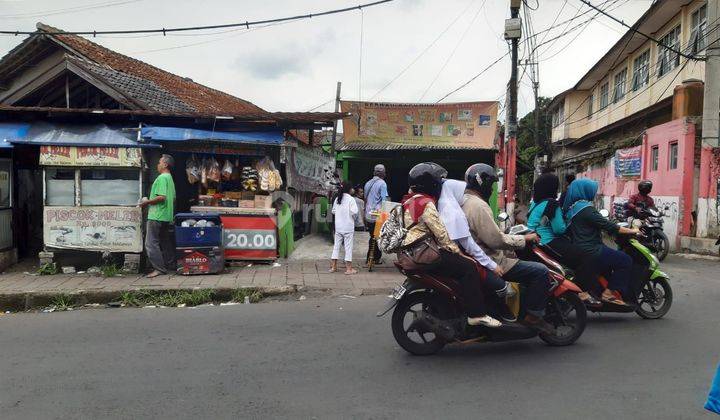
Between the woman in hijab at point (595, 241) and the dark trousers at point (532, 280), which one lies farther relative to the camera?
the woman in hijab at point (595, 241)

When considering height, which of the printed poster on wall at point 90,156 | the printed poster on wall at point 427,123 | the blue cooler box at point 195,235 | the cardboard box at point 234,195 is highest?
the printed poster on wall at point 427,123

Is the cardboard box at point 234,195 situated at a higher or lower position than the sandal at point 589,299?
higher

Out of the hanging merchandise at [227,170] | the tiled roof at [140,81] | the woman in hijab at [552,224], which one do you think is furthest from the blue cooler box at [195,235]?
the woman in hijab at [552,224]

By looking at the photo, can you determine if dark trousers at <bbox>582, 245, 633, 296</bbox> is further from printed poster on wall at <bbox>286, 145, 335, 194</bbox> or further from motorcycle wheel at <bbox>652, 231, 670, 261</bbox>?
printed poster on wall at <bbox>286, 145, 335, 194</bbox>

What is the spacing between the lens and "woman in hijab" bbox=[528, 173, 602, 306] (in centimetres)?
551

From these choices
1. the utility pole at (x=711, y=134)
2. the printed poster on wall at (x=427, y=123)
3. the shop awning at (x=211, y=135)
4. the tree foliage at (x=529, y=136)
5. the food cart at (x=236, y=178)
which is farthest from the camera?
the tree foliage at (x=529, y=136)

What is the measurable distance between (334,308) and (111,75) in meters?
7.13

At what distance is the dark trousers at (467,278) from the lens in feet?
14.0

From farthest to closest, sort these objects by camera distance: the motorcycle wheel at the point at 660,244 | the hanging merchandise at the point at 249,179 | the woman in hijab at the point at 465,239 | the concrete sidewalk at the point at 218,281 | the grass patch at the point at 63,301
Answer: the motorcycle wheel at the point at 660,244, the hanging merchandise at the point at 249,179, the concrete sidewalk at the point at 218,281, the grass patch at the point at 63,301, the woman in hijab at the point at 465,239

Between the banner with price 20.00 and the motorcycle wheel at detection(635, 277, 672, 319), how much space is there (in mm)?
5719

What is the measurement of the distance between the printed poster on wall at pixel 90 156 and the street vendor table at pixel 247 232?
130 centimetres

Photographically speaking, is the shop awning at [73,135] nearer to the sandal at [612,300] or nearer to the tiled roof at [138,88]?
the tiled roof at [138,88]

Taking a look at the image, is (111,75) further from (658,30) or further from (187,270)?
(658,30)

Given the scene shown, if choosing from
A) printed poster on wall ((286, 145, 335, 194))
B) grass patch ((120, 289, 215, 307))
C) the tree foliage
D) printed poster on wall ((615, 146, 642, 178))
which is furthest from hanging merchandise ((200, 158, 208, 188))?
the tree foliage
